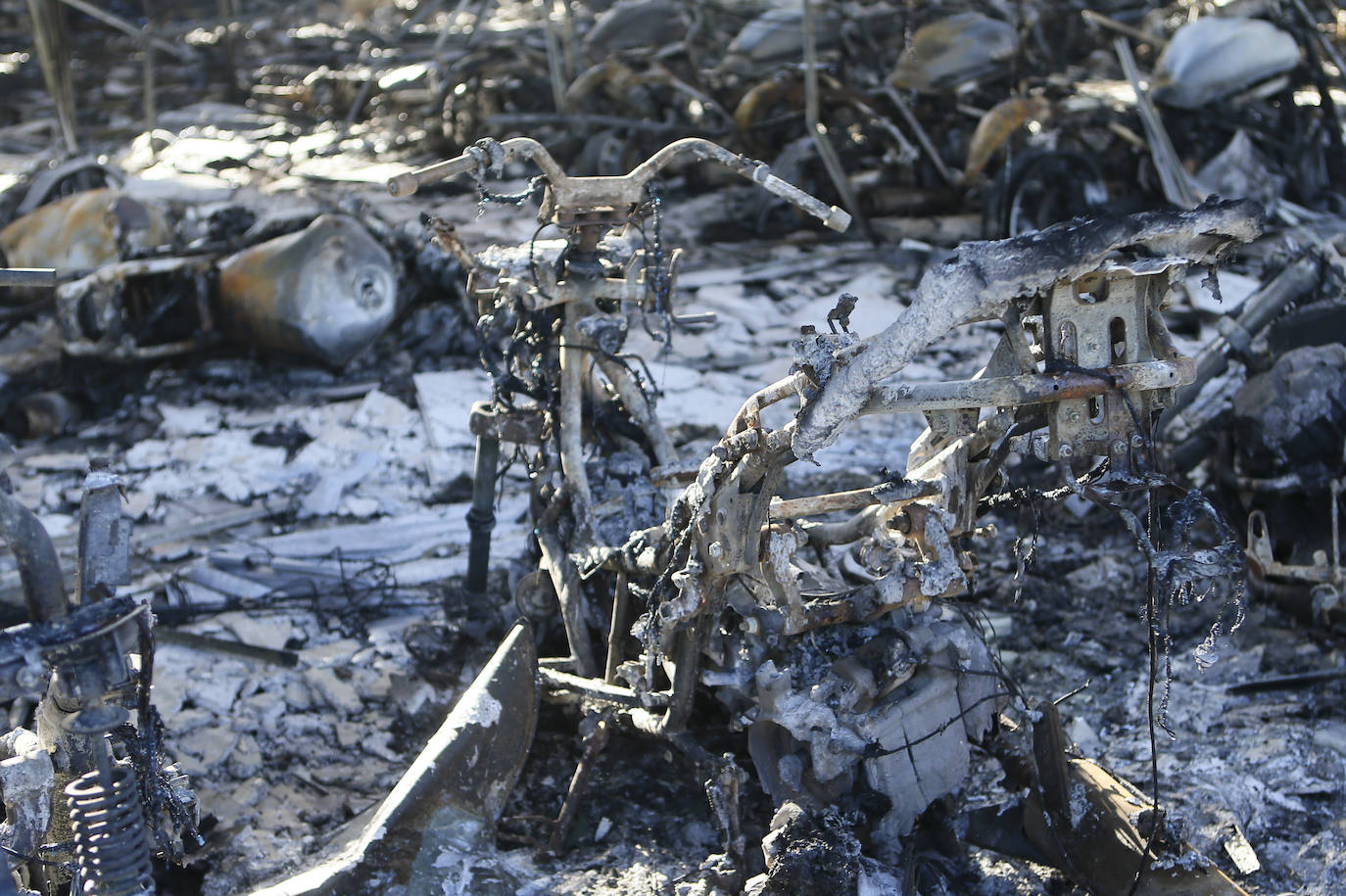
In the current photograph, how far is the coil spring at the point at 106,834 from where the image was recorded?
10.6ft

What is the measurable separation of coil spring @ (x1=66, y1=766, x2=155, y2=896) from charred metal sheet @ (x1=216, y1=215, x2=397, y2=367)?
6331 millimetres

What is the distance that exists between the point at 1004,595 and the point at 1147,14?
460 inches

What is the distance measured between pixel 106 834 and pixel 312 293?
6437 millimetres

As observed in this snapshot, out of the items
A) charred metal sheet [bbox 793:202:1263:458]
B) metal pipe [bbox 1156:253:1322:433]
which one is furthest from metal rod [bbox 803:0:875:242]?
charred metal sheet [bbox 793:202:1263:458]

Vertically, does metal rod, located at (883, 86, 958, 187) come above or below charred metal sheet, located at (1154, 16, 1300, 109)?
below

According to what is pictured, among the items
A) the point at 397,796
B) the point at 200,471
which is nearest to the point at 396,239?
the point at 200,471

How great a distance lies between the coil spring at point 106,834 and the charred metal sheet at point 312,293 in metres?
6.33

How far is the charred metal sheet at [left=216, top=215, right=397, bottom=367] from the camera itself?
9234 mm

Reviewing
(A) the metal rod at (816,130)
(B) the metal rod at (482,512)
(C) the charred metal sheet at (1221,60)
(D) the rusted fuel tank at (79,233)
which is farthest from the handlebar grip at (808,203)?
(C) the charred metal sheet at (1221,60)

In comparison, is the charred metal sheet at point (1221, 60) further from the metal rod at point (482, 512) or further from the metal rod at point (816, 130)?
the metal rod at point (482, 512)

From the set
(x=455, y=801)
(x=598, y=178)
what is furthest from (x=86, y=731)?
(x=598, y=178)

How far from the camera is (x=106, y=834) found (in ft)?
10.7

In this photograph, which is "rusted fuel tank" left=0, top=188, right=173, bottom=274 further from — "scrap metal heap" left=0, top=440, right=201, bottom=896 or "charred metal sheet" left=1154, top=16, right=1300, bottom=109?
"charred metal sheet" left=1154, top=16, right=1300, bottom=109

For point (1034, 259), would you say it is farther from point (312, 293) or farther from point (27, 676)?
point (312, 293)
